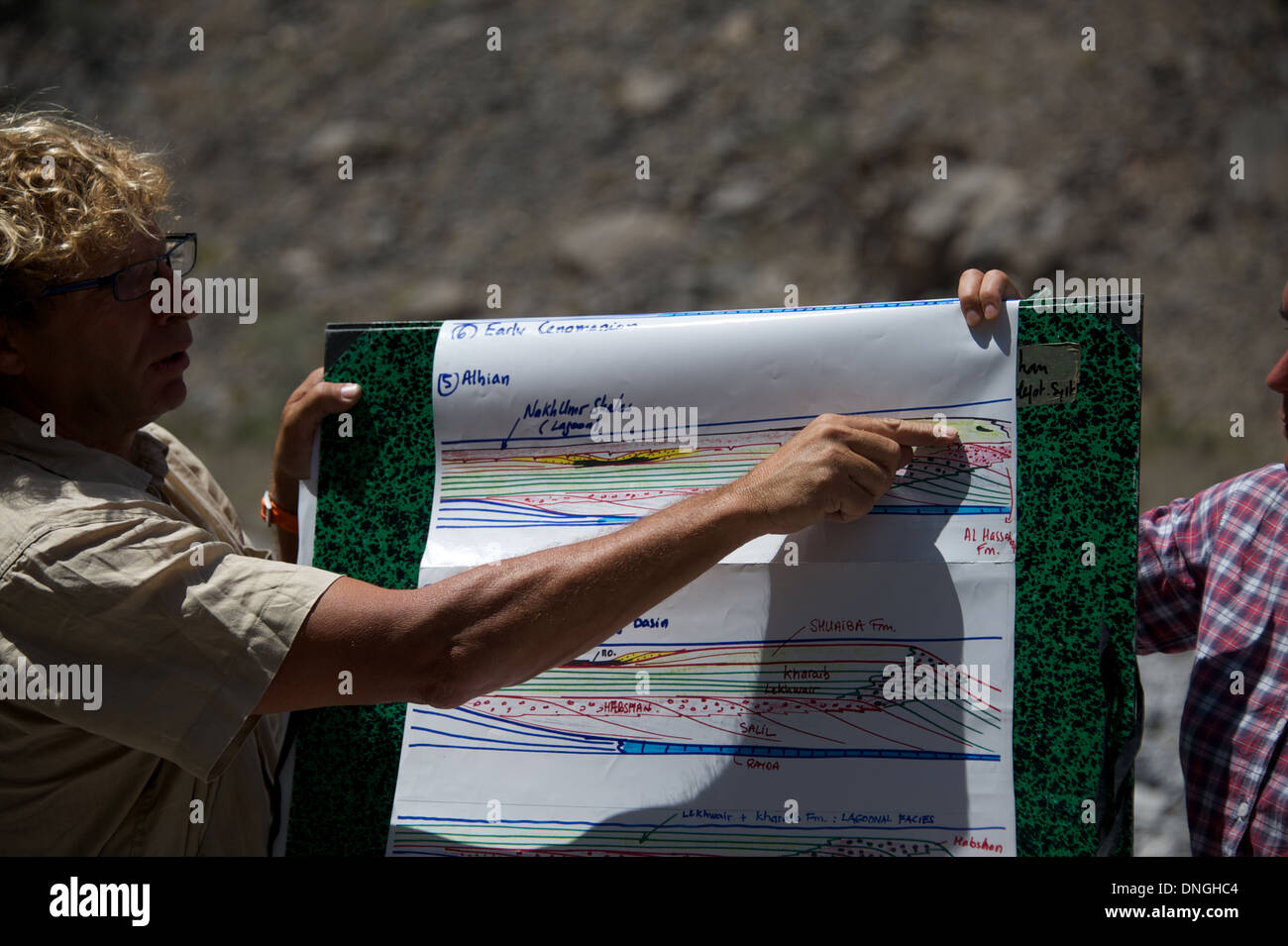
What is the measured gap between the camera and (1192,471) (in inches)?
268

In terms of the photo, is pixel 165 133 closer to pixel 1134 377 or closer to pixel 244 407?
Answer: pixel 244 407

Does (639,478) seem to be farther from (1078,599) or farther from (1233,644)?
(1233,644)

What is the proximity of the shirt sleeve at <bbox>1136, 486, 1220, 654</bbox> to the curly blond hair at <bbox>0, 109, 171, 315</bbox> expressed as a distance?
1.75m

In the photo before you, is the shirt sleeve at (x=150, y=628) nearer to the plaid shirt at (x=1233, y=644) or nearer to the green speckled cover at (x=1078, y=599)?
the green speckled cover at (x=1078, y=599)

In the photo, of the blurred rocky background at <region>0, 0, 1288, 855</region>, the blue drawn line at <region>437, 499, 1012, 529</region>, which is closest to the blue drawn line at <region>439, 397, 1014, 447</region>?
the blue drawn line at <region>437, 499, 1012, 529</region>

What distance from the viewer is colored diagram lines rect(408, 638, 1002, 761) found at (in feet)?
5.41

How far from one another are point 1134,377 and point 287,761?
1.50m

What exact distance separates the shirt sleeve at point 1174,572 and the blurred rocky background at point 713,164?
17.0ft

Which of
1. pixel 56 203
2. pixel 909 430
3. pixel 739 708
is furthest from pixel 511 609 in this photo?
pixel 56 203

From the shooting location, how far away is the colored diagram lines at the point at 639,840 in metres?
1.64

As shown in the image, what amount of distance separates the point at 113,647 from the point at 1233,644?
1672 millimetres

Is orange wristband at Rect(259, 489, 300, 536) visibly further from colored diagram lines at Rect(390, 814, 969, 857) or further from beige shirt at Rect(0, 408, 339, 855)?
colored diagram lines at Rect(390, 814, 969, 857)

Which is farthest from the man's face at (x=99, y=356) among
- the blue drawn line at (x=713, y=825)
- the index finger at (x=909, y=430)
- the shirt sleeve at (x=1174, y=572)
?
the shirt sleeve at (x=1174, y=572)

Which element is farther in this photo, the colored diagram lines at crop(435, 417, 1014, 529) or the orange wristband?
the orange wristband
